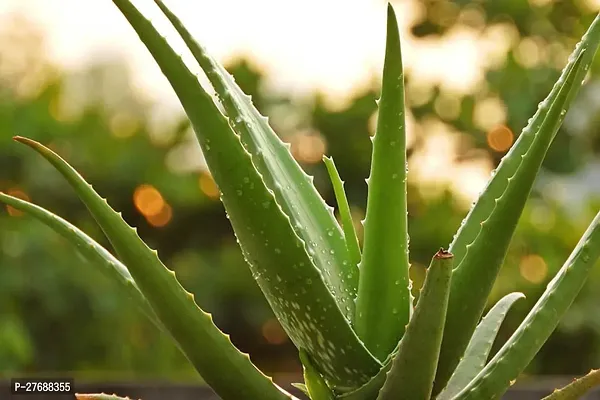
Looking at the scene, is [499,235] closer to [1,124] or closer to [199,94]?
[199,94]

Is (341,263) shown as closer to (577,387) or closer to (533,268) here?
(577,387)

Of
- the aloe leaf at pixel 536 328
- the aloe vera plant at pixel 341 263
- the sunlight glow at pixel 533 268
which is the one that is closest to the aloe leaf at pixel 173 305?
the aloe vera plant at pixel 341 263

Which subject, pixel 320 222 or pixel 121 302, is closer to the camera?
pixel 320 222

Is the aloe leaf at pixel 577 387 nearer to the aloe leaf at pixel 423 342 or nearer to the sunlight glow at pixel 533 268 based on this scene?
the aloe leaf at pixel 423 342

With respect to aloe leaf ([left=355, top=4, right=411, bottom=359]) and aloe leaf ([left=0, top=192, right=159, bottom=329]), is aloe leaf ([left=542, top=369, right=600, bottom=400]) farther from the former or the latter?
aloe leaf ([left=0, top=192, right=159, bottom=329])

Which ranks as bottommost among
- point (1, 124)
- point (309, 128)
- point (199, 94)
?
point (199, 94)

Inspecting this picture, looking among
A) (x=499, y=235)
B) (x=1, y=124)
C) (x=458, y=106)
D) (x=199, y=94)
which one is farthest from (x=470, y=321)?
(x=1, y=124)
